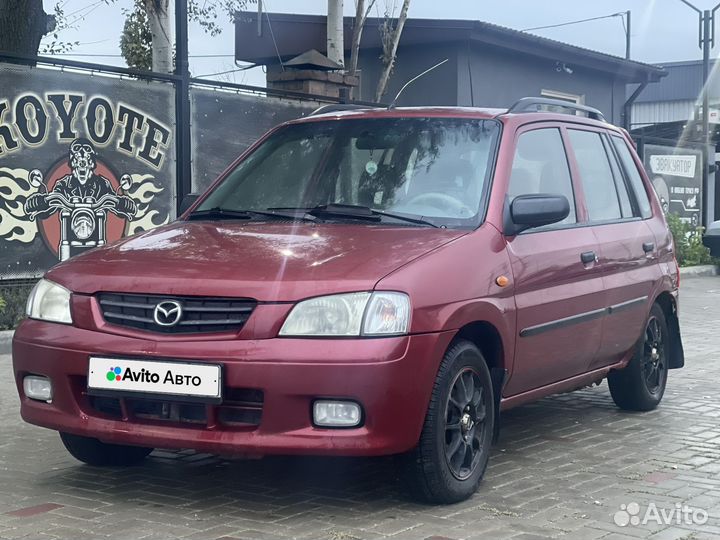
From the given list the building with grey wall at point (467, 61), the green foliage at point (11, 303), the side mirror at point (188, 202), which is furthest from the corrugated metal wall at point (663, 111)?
the side mirror at point (188, 202)

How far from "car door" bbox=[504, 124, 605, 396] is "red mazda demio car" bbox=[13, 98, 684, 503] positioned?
14mm

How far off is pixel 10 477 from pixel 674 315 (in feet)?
14.1

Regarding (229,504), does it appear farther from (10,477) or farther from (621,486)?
(621,486)

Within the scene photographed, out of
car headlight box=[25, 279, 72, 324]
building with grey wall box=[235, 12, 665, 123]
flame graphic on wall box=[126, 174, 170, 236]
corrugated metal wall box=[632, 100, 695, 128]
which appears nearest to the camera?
car headlight box=[25, 279, 72, 324]

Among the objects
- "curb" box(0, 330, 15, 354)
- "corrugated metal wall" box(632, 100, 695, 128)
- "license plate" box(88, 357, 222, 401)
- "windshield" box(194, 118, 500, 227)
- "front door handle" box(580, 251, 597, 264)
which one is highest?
"corrugated metal wall" box(632, 100, 695, 128)

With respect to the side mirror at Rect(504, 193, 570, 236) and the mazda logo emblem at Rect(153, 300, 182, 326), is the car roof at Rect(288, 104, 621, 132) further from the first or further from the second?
the mazda logo emblem at Rect(153, 300, 182, 326)

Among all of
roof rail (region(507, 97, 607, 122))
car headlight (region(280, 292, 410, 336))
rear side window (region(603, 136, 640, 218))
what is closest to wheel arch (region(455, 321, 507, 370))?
car headlight (region(280, 292, 410, 336))

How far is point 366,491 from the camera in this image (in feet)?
16.6

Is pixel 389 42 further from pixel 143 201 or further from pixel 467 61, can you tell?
pixel 143 201

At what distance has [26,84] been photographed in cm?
1037

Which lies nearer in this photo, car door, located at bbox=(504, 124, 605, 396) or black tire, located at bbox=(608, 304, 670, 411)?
car door, located at bbox=(504, 124, 605, 396)

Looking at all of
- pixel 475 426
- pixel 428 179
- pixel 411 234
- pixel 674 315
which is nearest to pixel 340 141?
pixel 428 179

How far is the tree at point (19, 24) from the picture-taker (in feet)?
43.9

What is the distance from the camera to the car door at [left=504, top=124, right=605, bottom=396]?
214 inches
